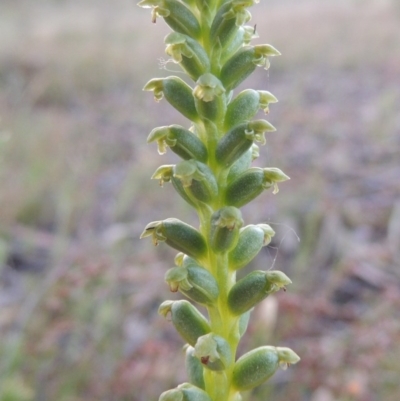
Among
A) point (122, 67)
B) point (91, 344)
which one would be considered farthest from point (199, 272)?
point (122, 67)

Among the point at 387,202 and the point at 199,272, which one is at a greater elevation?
the point at 387,202

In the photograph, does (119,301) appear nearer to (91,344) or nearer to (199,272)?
(91,344)

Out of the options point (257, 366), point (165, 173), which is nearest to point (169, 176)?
point (165, 173)

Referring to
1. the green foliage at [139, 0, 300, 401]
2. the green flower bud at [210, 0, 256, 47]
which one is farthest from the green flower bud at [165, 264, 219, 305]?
the green flower bud at [210, 0, 256, 47]

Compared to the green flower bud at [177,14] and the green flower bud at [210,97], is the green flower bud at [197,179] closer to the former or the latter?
the green flower bud at [210,97]

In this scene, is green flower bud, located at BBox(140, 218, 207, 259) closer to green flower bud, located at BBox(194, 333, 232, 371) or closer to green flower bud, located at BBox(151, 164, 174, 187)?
green flower bud, located at BBox(151, 164, 174, 187)

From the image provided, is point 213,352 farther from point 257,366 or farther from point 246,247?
point 246,247

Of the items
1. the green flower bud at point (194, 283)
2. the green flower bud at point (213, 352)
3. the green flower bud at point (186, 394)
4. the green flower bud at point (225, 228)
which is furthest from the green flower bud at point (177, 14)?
the green flower bud at point (186, 394)
